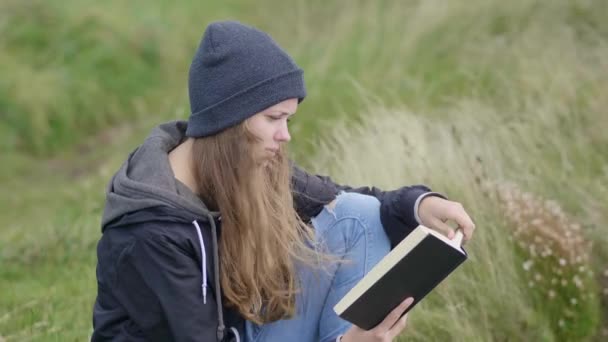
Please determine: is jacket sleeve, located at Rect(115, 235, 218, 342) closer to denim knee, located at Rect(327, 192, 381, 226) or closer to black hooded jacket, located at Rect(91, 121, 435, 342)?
black hooded jacket, located at Rect(91, 121, 435, 342)

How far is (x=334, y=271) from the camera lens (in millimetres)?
2770

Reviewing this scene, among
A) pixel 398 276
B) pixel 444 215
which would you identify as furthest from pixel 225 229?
pixel 444 215

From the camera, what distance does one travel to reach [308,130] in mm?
5012

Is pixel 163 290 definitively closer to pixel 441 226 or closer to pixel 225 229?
pixel 225 229

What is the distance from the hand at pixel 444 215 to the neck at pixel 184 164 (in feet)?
2.12

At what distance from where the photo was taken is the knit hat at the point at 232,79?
97.0 inches

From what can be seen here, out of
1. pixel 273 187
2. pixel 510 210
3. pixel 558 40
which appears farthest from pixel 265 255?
pixel 558 40

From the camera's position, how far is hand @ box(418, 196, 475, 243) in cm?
265

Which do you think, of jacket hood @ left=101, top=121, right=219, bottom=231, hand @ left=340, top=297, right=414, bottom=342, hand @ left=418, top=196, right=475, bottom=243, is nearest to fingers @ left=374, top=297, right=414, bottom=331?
hand @ left=340, top=297, right=414, bottom=342

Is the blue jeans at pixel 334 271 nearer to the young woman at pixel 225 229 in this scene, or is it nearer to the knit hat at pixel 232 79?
the young woman at pixel 225 229

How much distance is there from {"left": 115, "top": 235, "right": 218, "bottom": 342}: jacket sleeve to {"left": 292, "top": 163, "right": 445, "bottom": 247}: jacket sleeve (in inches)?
21.3

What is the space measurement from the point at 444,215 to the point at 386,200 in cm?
21

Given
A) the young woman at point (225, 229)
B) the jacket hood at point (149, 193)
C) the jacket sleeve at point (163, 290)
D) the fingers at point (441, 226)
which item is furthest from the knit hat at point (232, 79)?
the fingers at point (441, 226)

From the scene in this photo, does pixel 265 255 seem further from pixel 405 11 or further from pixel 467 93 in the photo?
pixel 405 11
